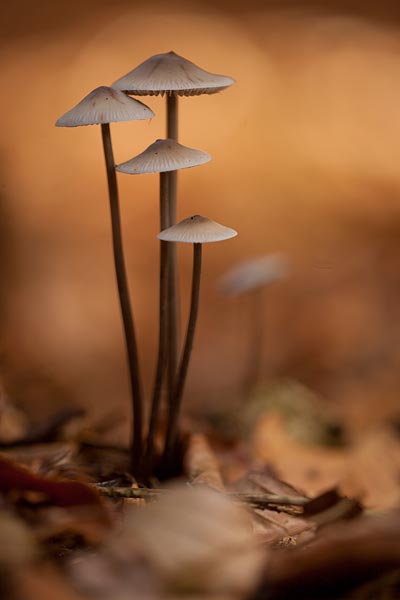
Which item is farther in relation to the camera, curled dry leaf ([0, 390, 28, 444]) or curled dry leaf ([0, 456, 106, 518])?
curled dry leaf ([0, 390, 28, 444])

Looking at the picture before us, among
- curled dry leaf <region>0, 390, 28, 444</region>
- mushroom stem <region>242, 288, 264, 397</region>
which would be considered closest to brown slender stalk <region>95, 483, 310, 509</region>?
curled dry leaf <region>0, 390, 28, 444</region>

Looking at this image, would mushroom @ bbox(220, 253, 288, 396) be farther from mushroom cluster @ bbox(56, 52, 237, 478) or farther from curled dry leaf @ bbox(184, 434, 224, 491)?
mushroom cluster @ bbox(56, 52, 237, 478)

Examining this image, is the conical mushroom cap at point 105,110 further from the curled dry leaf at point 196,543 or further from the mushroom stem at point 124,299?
the curled dry leaf at point 196,543

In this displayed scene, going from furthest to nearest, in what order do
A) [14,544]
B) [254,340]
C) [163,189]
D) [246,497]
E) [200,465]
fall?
[254,340] < [200,465] < [163,189] < [246,497] < [14,544]

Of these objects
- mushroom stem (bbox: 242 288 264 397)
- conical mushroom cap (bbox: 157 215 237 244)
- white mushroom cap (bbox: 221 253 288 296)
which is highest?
conical mushroom cap (bbox: 157 215 237 244)

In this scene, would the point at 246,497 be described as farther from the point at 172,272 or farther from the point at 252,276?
the point at 252,276

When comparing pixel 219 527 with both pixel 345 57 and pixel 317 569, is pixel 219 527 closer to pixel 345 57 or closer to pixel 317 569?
pixel 317 569

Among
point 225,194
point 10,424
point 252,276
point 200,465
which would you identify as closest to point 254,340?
point 252,276

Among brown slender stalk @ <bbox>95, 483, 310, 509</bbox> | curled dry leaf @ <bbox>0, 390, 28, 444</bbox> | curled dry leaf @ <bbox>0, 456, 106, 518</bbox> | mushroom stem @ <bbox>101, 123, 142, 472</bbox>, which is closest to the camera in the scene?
curled dry leaf @ <bbox>0, 456, 106, 518</bbox>
